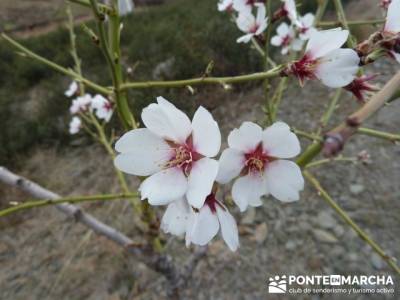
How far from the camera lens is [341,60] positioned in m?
0.57

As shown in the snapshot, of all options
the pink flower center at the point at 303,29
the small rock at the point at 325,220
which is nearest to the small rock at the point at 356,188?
the small rock at the point at 325,220

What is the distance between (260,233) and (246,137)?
1.57 m

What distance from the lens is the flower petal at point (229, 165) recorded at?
57 cm

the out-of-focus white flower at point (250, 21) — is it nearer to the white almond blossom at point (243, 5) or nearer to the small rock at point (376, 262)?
the white almond blossom at point (243, 5)

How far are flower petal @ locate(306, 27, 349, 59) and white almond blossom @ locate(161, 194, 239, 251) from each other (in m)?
0.29

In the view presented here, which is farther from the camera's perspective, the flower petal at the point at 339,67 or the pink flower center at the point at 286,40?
the pink flower center at the point at 286,40

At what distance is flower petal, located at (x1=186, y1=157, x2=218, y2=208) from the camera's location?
53 centimetres

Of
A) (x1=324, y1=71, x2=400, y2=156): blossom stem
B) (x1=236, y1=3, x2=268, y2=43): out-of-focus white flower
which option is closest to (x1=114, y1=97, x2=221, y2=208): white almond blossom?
(x1=324, y1=71, x2=400, y2=156): blossom stem

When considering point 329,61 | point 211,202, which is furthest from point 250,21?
point 211,202

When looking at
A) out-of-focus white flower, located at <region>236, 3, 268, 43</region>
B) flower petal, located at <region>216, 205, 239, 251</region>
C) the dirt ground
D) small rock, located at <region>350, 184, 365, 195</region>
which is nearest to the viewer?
flower petal, located at <region>216, 205, 239, 251</region>

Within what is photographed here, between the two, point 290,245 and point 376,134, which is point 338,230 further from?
point 376,134

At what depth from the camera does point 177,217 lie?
60cm

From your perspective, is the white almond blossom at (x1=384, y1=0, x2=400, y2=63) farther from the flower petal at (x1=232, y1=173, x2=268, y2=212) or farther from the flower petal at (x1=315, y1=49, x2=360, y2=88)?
the flower petal at (x1=232, y1=173, x2=268, y2=212)

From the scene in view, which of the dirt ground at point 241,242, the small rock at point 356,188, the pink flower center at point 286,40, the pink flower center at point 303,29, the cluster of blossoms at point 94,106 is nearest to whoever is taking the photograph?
the pink flower center at point 303,29
